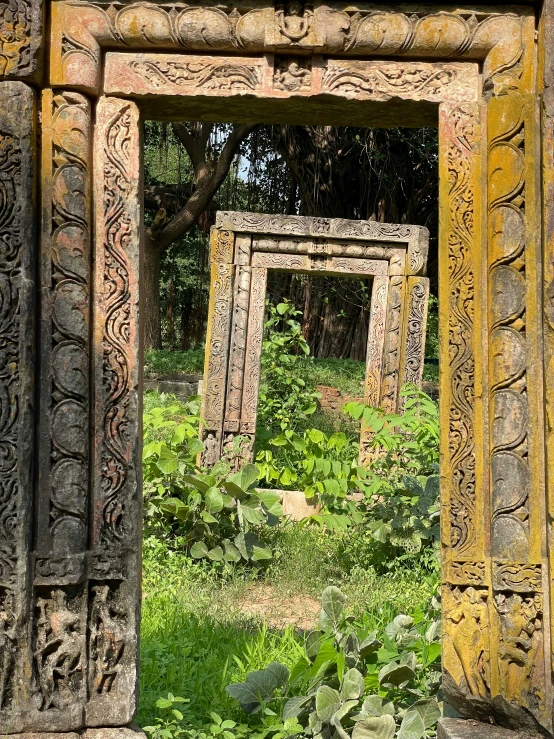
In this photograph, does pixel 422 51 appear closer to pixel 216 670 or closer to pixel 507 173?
pixel 507 173

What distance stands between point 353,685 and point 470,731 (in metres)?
0.48

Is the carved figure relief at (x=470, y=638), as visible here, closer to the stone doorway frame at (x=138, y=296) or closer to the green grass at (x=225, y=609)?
the stone doorway frame at (x=138, y=296)

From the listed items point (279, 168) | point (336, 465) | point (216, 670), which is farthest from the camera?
point (279, 168)

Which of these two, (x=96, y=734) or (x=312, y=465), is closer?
(x=96, y=734)

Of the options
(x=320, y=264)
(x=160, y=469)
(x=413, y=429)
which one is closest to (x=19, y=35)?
(x=160, y=469)

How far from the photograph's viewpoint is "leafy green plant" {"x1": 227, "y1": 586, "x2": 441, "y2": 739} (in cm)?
303

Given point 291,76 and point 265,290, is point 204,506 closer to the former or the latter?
point 265,290

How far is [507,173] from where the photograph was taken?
2.79 m

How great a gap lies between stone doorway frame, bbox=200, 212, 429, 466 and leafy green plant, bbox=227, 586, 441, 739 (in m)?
4.79

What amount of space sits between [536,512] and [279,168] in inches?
603

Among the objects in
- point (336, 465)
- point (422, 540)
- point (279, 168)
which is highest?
point (279, 168)

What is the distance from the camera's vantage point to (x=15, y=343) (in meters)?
2.74

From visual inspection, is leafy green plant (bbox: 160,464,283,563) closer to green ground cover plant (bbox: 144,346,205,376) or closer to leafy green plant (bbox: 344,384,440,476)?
leafy green plant (bbox: 344,384,440,476)

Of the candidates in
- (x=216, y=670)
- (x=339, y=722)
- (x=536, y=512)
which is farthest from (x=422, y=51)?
(x=216, y=670)
